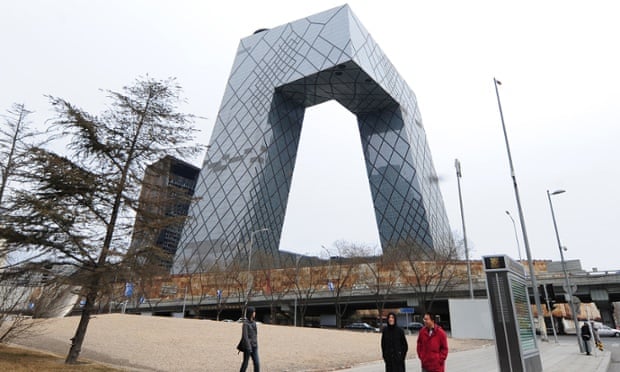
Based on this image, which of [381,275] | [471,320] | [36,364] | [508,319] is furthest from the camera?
[381,275]

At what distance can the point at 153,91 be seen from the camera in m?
14.4

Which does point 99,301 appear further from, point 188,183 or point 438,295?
point 188,183

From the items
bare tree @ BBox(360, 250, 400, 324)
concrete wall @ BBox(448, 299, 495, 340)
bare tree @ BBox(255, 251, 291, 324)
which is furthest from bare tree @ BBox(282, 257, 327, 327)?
concrete wall @ BBox(448, 299, 495, 340)

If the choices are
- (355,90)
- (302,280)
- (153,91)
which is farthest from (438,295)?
(355,90)

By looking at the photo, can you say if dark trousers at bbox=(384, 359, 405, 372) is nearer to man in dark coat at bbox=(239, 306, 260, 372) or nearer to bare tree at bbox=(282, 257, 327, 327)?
man in dark coat at bbox=(239, 306, 260, 372)

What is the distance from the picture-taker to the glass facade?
7338 cm

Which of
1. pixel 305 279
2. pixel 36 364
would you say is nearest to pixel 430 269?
pixel 305 279

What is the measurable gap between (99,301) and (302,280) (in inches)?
1639

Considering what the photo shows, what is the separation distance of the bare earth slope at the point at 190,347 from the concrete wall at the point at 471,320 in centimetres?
829

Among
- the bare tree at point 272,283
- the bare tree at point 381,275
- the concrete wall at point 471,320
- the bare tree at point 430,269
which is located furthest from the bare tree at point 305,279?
the concrete wall at point 471,320

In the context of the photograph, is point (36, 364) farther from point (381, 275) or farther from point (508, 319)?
point (381, 275)

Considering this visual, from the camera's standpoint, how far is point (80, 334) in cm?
1177

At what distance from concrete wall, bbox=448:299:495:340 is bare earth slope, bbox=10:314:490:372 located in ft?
27.2

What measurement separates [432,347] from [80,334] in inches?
415
